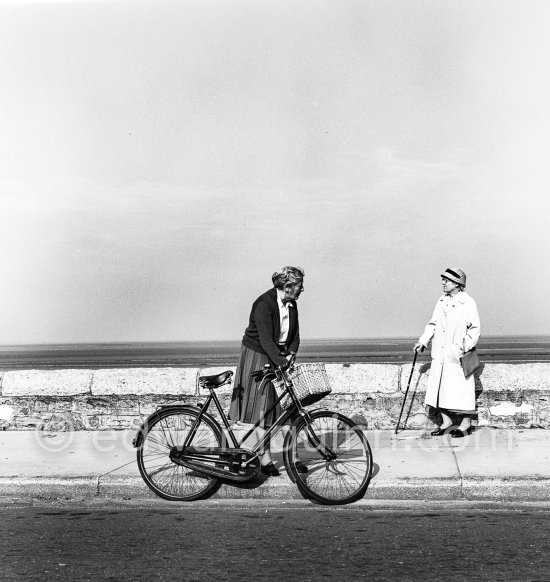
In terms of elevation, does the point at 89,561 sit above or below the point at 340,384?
below

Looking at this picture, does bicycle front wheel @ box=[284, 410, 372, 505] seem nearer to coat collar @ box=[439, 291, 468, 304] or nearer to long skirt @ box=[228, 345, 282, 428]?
long skirt @ box=[228, 345, 282, 428]

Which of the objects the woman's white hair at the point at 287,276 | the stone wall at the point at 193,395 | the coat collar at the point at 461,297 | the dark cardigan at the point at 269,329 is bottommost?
the stone wall at the point at 193,395

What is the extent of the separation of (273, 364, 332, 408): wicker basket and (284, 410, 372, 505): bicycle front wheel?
0.46ft

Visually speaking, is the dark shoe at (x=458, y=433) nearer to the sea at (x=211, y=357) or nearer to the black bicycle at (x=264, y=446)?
the black bicycle at (x=264, y=446)

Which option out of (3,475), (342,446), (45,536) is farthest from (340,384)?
(45,536)

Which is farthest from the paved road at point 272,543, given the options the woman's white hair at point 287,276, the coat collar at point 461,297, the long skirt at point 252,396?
the coat collar at point 461,297

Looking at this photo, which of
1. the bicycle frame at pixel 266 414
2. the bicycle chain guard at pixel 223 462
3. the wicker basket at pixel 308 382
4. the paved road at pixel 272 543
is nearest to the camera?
the paved road at pixel 272 543

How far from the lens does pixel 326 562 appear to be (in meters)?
4.90

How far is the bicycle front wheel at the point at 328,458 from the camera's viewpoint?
6344mm

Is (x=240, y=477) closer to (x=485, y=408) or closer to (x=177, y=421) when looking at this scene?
(x=177, y=421)

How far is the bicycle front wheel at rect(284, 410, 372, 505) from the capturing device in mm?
6344

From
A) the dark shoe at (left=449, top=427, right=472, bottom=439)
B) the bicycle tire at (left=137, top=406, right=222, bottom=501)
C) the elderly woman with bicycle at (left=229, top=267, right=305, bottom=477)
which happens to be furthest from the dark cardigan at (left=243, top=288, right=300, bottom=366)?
the dark shoe at (left=449, top=427, right=472, bottom=439)

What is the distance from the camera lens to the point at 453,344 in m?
8.59

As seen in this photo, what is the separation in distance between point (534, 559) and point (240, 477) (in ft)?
7.77
